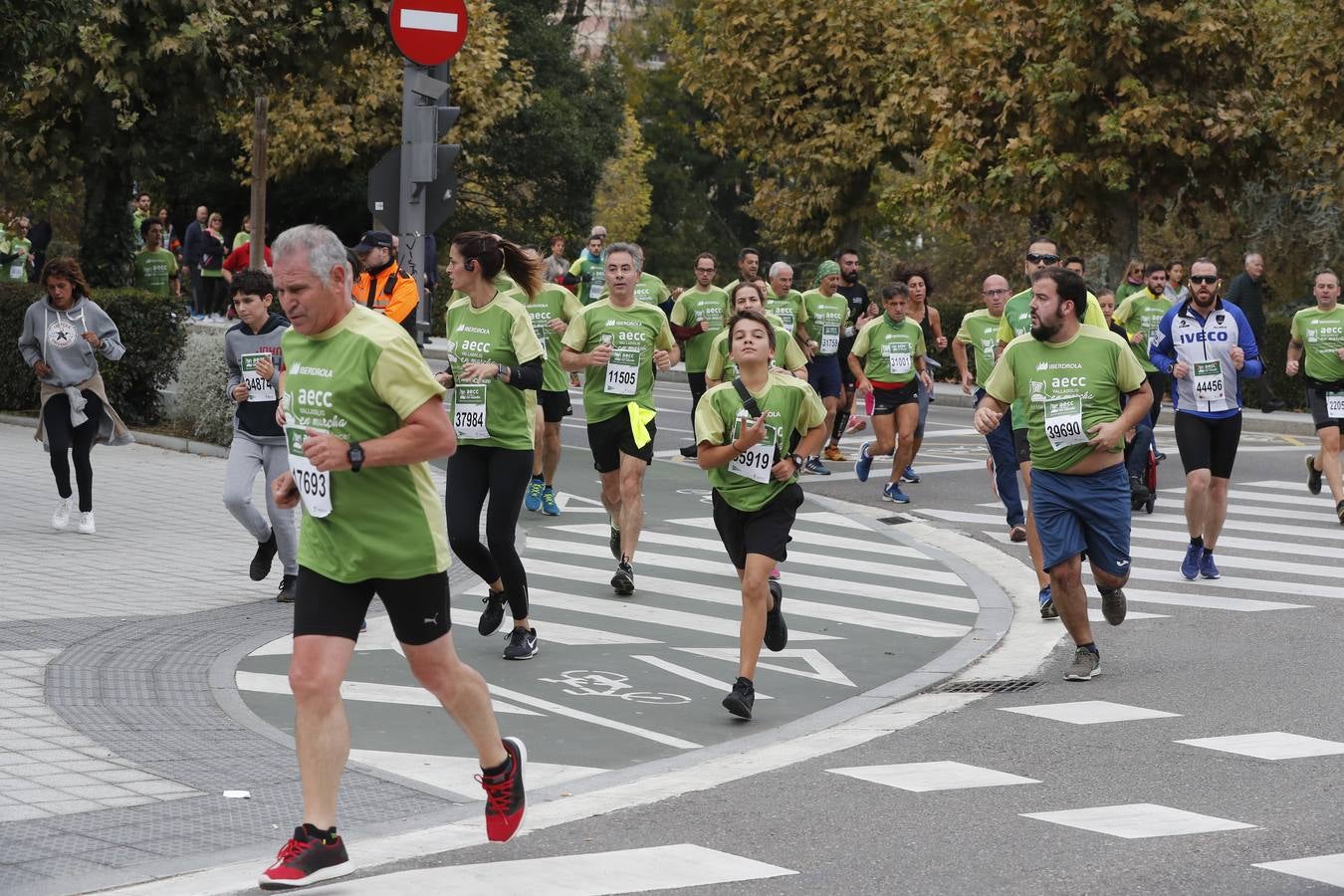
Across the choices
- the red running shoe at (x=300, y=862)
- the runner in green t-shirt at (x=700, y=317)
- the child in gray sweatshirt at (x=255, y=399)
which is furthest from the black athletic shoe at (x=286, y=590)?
the runner in green t-shirt at (x=700, y=317)

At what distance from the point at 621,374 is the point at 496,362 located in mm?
2867

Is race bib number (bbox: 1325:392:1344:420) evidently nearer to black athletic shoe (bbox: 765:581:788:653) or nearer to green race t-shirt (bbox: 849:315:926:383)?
green race t-shirt (bbox: 849:315:926:383)

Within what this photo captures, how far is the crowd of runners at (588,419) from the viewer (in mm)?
5664

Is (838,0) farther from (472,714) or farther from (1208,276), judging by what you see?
(472,714)

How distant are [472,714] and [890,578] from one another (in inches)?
278

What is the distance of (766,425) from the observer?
843 centimetres

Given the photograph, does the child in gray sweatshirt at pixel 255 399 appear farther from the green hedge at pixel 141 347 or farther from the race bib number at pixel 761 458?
the green hedge at pixel 141 347

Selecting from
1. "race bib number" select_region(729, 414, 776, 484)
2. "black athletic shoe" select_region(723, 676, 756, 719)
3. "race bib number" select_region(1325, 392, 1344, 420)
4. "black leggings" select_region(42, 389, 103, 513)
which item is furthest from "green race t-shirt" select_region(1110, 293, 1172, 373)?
"black athletic shoe" select_region(723, 676, 756, 719)

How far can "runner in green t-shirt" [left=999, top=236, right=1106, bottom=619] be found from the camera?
33.8ft

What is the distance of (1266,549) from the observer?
14203 mm

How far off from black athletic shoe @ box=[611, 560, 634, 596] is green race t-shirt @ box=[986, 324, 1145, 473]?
300 centimetres

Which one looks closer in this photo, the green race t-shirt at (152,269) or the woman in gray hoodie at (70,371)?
the woman in gray hoodie at (70,371)

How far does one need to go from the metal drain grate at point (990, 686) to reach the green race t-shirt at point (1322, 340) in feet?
22.3

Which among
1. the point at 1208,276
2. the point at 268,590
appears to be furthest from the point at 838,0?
the point at 268,590
